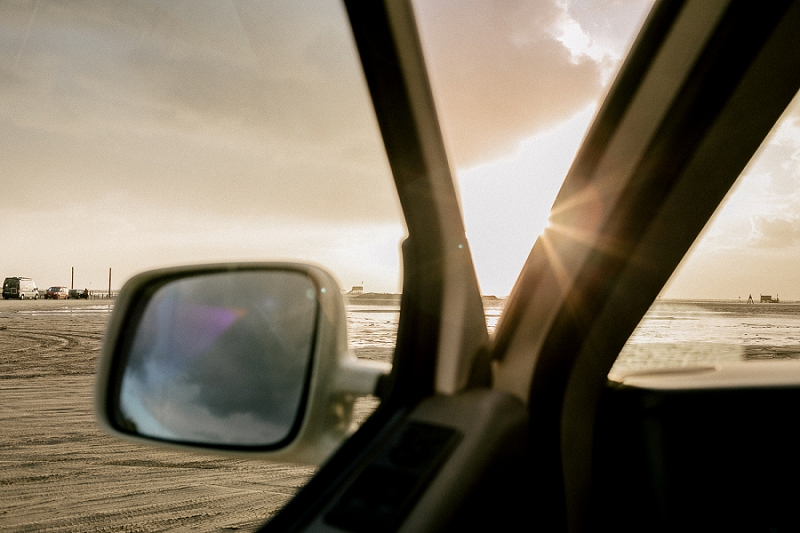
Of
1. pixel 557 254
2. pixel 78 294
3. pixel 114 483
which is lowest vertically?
pixel 114 483

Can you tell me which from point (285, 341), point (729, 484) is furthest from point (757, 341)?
point (285, 341)

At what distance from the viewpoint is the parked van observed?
63719 mm

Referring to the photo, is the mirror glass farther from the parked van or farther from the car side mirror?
the parked van

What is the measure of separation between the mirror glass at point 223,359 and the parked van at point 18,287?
76555 mm

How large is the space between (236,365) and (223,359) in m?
0.04

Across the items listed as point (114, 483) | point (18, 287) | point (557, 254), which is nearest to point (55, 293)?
point (18, 287)

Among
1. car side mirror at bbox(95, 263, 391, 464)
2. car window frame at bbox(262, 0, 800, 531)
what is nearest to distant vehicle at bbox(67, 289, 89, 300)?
car side mirror at bbox(95, 263, 391, 464)

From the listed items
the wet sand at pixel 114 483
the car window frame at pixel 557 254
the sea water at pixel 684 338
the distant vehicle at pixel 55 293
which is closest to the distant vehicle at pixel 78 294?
the distant vehicle at pixel 55 293

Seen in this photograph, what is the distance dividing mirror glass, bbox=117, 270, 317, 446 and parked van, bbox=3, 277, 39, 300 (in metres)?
76.6

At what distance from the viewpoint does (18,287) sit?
64062 mm

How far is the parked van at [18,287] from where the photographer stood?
6372 cm

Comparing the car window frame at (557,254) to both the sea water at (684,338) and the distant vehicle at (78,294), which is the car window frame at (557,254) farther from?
the distant vehicle at (78,294)

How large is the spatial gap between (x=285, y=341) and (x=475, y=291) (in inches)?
19.7

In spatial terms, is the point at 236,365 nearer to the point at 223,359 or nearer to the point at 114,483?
the point at 223,359
